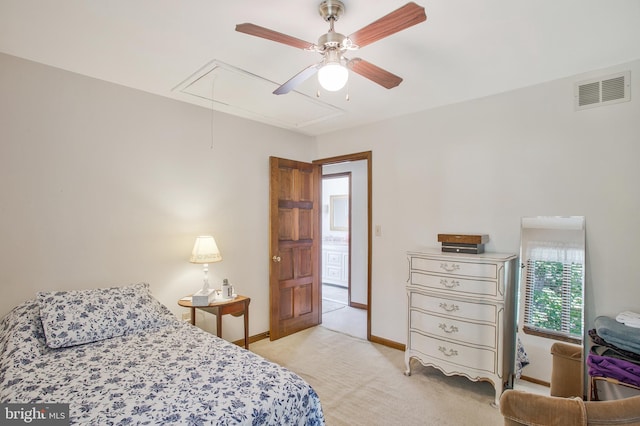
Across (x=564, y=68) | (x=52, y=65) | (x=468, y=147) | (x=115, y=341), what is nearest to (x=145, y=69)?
(x=52, y=65)

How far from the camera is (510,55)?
2164 mm

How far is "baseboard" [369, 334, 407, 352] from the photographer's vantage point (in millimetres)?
3404

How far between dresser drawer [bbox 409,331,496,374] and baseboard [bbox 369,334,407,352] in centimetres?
56

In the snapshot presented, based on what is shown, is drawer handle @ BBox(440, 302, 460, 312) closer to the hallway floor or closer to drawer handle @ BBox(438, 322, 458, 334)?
drawer handle @ BBox(438, 322, 458, 334)

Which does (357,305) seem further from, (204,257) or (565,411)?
(565,411)

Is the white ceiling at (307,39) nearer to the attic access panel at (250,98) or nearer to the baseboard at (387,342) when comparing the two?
the attic access panel at (250,98)

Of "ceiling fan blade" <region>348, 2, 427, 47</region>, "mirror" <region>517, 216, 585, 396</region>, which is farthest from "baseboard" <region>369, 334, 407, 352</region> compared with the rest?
"ceiling fan blade" <region>348, 2, 427, 47</region>

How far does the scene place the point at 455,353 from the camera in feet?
8.59

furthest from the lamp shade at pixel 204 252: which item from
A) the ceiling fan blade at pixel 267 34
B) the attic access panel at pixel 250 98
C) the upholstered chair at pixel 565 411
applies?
the upholstered chair at pixel 565 411

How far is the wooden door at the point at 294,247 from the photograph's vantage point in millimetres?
3732

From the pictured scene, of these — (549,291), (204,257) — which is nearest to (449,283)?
(549,291)

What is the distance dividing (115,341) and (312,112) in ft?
8.65

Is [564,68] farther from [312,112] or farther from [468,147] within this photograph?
[312,112]

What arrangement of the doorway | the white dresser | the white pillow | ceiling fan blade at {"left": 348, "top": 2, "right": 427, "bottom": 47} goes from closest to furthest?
ceiling fan blade at {"left": 348, "top": 2, "right": 427, "bottom": 47}
the white pillow
the white dresser
the doorway
